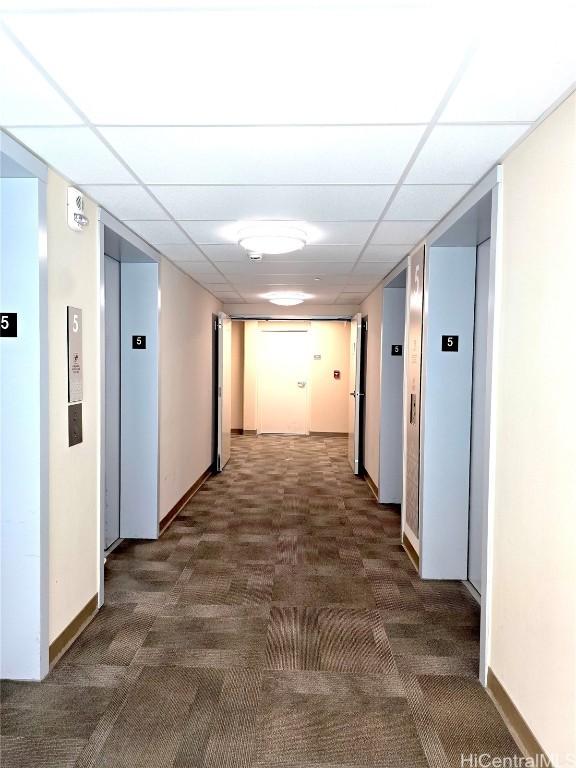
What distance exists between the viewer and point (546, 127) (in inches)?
75.7

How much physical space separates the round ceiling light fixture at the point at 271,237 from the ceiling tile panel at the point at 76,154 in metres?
1.00

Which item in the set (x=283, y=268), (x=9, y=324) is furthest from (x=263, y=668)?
(x=283, y=268)

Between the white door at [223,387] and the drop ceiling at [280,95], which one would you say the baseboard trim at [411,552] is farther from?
the white door at [223,387]

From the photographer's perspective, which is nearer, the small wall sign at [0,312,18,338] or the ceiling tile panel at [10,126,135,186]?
the ceiling tile panel at [10,126,135,186]

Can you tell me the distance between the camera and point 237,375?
1095 cm

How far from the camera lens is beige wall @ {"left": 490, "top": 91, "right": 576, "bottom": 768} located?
5.72ft

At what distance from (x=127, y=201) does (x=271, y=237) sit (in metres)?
0.95

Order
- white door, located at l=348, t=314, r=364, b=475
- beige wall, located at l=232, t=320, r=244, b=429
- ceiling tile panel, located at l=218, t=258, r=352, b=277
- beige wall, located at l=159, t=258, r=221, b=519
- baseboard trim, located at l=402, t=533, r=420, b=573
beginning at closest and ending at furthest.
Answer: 1. baseboard trim, located at l=402, t=533, r=420, b=573
2. beige wall, located at l=159, t=258, r=221, b=519
3. ceiling tile panel, located at l=218, t=258, r=352, b=277
4. white door, located at l=348, t=314, r=364, b=475
5. beige wall, located at l=232, t=320, r=244, b=429

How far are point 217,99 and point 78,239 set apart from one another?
4.34ft

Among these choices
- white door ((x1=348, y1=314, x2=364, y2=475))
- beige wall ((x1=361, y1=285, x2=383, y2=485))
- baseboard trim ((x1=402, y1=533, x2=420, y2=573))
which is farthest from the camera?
white door ((x1=348, y1=314, x2=364, y2=475))

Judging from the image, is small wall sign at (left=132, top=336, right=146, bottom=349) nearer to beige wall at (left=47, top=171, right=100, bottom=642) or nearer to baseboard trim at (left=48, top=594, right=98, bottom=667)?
beige wall at (left=47, top=171, right=100, bottom=642)

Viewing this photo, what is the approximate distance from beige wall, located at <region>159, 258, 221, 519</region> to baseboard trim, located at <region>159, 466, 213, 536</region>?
0.18ft

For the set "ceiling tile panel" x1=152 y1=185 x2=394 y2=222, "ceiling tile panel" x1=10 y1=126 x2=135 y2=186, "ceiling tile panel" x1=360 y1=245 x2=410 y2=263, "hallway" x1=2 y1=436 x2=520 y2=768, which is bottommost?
"hallway" x1=2 y1=436 x2=520 y2=768

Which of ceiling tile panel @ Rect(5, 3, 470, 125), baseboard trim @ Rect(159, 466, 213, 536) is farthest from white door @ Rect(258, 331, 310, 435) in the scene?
ceiling tile panel @ Rect(5, 3, 470, 125)
